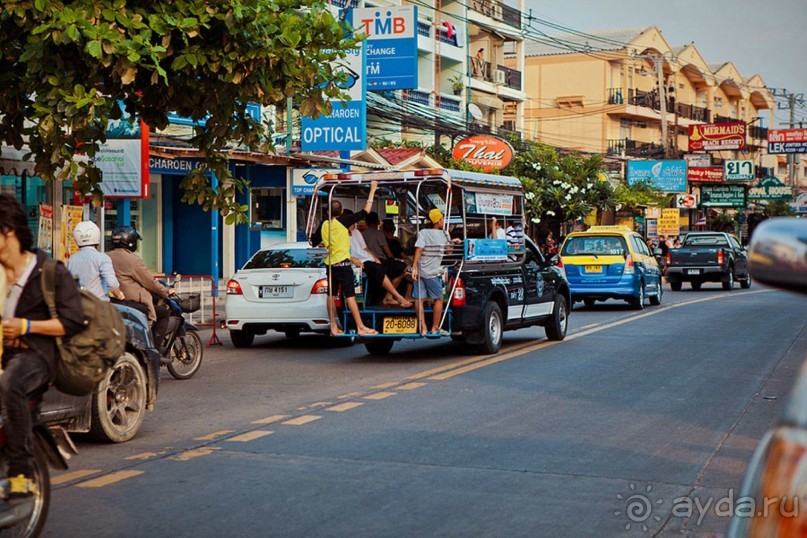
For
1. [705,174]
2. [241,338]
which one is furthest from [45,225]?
[705,174]

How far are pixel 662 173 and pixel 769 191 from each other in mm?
19087

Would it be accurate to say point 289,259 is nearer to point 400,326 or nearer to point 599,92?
point 400,326

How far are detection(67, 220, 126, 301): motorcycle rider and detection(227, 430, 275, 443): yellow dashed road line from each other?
246 centimetres

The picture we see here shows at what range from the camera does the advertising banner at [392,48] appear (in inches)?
1171

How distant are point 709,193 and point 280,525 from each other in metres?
69.5

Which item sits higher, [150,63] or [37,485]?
[150,63]

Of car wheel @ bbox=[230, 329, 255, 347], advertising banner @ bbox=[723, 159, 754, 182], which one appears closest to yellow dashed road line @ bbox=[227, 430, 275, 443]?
car wheel @ bbox=[230, 329, 255, 347]

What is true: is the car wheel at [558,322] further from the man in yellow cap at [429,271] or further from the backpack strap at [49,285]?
the backpack strap at [49,285]

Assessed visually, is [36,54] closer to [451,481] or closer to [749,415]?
[451,481]

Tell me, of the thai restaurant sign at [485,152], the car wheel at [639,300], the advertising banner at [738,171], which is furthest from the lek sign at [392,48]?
the advertising banner at [738,171]

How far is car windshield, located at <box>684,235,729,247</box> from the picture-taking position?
36688mm

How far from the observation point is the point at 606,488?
24.3ft

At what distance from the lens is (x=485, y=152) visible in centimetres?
3772

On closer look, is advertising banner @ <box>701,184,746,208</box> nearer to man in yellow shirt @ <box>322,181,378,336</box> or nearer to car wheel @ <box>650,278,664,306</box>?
car wheel @ <box>650,278,664,306</box>
